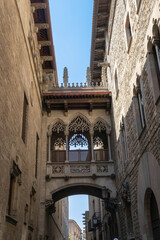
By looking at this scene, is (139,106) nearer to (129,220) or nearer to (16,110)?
(16,110)

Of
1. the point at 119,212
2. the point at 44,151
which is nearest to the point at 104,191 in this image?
the point at 119,212

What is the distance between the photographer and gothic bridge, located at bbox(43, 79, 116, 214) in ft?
46.8

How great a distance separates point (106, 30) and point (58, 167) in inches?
331

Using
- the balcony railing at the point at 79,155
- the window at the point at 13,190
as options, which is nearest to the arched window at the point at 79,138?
the balcony railing at the point at 79,155

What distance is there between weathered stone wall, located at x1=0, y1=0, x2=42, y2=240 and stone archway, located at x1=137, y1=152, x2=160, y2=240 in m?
3.98

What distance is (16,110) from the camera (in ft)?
30.8

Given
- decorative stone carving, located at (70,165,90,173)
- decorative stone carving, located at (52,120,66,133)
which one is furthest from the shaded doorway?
decorative stone carving, located at (52,120,66,133)

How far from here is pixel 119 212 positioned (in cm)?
1321

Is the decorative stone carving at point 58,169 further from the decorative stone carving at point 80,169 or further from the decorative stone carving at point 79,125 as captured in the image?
the decorative stone carving at point 79,125

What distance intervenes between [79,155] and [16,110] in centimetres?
666

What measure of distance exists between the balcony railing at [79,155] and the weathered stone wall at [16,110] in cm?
242

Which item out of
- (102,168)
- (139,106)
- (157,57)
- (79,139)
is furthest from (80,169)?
(157,57)

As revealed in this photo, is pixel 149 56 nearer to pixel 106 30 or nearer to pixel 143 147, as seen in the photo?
pixel 143 147

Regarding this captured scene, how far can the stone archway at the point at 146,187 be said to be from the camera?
7.66 m
